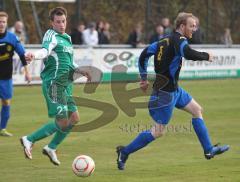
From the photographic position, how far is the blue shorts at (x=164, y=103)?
9.64m

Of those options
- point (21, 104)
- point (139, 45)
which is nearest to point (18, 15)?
point (139, 45)

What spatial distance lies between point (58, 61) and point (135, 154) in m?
2.10

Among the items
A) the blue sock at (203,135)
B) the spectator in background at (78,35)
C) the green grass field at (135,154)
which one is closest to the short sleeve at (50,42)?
the green grass field at (135,154)

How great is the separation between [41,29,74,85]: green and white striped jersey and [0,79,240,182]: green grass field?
125cm

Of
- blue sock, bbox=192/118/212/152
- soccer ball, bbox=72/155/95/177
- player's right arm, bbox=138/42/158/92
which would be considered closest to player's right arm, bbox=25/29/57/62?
player's right arm, bbox=138/42/158/92

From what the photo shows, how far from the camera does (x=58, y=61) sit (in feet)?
33.0

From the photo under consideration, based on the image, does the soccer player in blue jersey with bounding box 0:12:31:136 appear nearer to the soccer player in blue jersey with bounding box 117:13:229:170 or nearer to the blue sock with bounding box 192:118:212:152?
the soccer player in blue jersey with bounding box 117:13:229:170

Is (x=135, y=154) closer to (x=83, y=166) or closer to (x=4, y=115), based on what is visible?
(x=83, y=166)

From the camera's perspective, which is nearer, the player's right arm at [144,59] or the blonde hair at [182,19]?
the blonde hair at [182,19]

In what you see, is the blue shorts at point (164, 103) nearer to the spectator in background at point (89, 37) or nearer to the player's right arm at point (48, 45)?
the player's right arm at point (48, 45)

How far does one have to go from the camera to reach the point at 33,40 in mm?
28750

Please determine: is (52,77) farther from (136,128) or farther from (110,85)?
(110,85)

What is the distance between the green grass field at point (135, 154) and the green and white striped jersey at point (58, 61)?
1.25 metres

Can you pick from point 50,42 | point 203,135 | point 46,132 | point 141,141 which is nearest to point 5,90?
point 46,132
